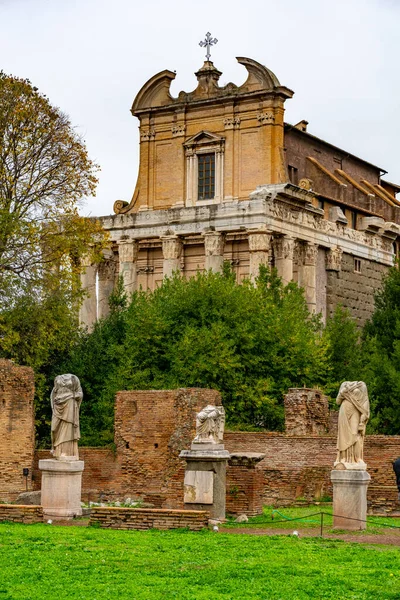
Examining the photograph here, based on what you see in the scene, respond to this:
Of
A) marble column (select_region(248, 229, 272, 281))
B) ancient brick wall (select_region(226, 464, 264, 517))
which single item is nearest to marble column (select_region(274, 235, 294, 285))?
marble column (select_region(248, 229, 272, 281))

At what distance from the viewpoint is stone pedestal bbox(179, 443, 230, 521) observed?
23.2 meters

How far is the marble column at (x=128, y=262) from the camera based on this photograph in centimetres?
5419

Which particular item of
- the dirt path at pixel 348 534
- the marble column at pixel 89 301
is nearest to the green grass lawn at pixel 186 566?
the dirt path at pixel 348 534

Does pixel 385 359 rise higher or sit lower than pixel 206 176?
lower

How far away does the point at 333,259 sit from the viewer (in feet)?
181

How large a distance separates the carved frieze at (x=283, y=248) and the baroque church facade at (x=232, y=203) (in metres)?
0.04

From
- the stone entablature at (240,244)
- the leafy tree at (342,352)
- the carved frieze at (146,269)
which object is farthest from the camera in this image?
the carved frieze at (146,269)

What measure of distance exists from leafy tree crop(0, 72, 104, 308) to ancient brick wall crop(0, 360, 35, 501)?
699cm

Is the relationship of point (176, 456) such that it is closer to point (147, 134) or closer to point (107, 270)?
point (107, 270)

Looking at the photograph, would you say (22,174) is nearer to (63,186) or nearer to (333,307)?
(63,186)

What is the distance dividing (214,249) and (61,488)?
28.8 m

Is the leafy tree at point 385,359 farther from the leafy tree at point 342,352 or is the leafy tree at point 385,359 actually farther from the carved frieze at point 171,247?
the carved frieze at point 171,247

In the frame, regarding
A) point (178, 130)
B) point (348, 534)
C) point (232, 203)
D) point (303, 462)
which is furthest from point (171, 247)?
point (348, 534)

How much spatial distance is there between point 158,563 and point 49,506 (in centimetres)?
739
